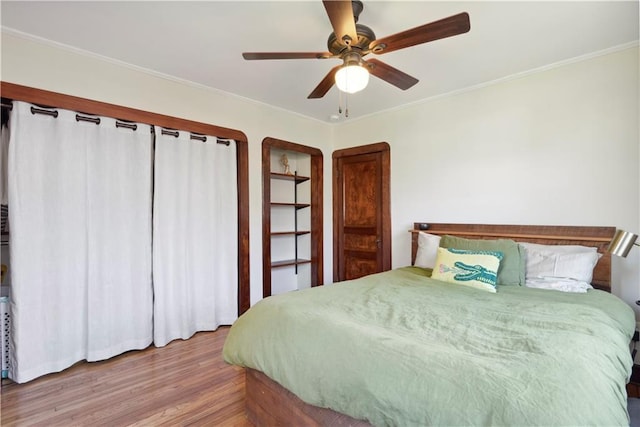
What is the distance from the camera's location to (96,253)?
2592 millimetres

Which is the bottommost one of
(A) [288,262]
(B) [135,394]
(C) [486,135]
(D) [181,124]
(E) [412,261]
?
(B) [135,394]

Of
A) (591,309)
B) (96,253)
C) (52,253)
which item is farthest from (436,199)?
(52,253)

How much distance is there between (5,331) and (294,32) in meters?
3.01

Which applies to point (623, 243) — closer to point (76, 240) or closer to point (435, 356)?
point (435, 356)

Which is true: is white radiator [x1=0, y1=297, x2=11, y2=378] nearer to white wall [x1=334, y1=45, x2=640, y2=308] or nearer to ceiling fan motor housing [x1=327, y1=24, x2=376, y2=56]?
ceiling fan motor housing [x1=327, y1=24, x2=376, y2=56]

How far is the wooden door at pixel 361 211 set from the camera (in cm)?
401

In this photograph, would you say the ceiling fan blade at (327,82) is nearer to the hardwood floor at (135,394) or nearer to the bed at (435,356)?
the bed at (435,356)

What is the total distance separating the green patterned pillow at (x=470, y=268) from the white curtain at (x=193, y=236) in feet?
7.08

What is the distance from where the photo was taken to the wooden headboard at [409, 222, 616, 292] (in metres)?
2.49

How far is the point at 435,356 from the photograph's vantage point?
119cm

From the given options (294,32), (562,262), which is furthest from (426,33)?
(562,262)

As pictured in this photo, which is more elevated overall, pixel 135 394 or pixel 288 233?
pixel 288 233

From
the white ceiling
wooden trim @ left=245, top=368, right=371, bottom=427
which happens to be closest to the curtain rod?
the white ceiling

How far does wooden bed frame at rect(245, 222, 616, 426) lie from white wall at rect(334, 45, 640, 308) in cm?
8
